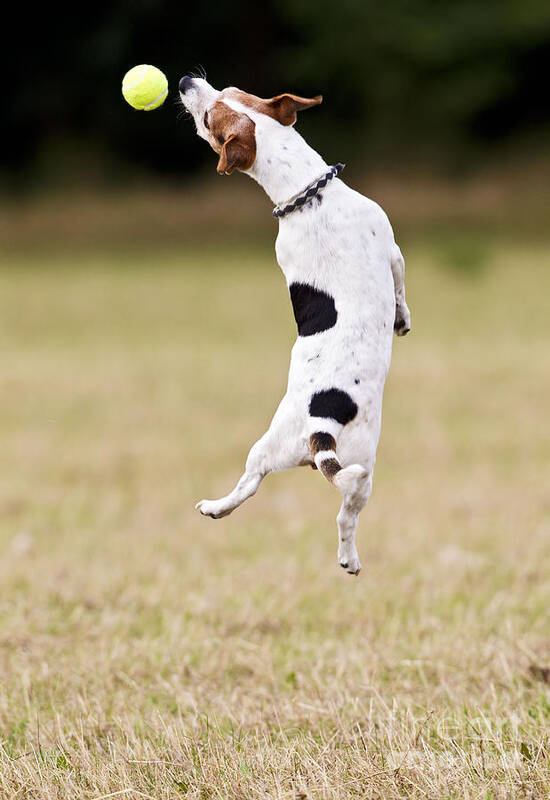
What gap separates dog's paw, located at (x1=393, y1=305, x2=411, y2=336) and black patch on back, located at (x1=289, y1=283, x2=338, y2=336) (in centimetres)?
22

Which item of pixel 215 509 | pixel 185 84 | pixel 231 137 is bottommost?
pixel 215 509

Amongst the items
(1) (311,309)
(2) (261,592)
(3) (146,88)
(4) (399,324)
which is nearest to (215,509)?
(1) (311,309)

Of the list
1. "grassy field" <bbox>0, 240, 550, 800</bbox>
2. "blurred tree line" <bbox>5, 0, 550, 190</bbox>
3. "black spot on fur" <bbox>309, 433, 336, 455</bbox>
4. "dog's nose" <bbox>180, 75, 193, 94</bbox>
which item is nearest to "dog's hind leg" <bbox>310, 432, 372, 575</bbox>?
"black spot on fur" <bbox>309, 433, 336, 455</bbox>

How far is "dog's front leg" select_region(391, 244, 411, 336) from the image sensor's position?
242 cm

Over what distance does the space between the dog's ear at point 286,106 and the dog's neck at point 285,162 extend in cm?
3

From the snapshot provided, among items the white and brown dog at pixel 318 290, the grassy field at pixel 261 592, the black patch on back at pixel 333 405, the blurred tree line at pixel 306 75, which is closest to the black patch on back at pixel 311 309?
the white and brown dog at pixel 318 290

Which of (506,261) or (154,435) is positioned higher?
(506,261)

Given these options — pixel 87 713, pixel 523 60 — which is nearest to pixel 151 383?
pixel 87 713

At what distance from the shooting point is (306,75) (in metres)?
27.7

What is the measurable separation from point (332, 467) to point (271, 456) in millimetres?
168

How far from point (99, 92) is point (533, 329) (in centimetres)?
1810

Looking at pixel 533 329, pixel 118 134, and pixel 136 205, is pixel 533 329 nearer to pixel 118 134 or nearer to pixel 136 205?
pixel 136 205

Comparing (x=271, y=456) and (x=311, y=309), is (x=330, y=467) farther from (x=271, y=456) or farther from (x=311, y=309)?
(x=311, y=309)

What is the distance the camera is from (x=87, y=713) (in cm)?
414
